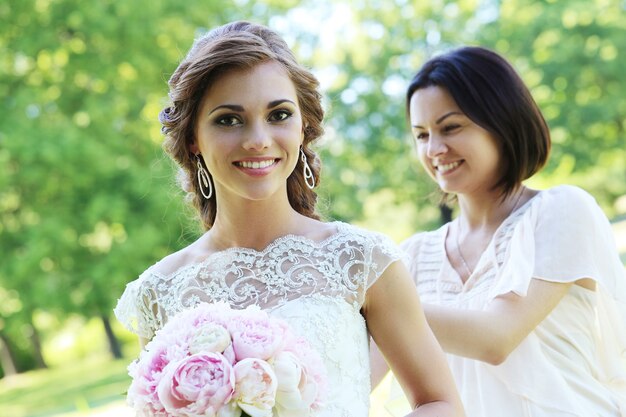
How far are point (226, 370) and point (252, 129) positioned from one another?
2.90 feet

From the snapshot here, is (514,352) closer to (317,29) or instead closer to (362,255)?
(362,255)

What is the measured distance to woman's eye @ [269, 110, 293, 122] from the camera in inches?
101

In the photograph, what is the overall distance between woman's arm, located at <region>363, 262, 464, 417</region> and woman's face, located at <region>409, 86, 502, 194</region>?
1.16 meters

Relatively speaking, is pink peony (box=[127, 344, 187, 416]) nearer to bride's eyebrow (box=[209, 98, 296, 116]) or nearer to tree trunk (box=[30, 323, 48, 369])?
bride's eyebrow (box=[209, 98, 296, 116])

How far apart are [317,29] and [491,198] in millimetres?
15725

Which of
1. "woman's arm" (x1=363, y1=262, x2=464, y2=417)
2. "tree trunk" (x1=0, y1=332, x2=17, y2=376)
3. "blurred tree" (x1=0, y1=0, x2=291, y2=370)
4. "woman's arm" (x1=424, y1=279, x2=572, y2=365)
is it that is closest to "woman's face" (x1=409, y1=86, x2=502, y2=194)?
"woman's arm" (x1=424, y1=279, x2=572, y2=365)

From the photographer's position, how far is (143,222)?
1433 cm

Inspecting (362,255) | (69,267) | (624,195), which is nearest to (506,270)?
(362,255)

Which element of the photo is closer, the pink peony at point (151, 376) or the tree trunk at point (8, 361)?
the pink peony at point (151, 376)

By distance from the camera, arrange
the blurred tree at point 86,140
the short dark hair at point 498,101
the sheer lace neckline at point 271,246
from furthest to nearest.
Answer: the blurred tree at point 86,140
the short dark hair at point 498,101
the sheer lace neckline at point 271,246

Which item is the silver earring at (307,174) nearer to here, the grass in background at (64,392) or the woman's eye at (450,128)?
the woman's eye at (450,128)

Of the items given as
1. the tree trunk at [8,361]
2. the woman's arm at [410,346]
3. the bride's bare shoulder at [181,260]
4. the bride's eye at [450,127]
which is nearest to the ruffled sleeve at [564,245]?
the bride's eye at [450,127]

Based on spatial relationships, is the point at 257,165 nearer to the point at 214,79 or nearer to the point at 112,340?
the point at 214,79

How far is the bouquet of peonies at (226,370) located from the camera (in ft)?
6.07
